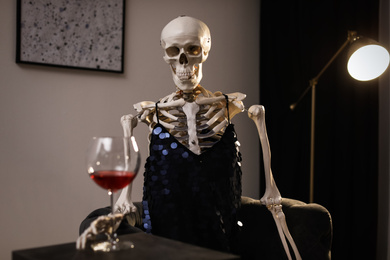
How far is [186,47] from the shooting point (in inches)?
70.8

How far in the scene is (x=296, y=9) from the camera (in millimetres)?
3143

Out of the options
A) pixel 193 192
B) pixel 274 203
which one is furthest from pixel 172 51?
pixel 274 203

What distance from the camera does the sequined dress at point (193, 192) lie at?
164 centimetres

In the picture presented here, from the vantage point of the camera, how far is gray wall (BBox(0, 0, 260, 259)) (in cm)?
257

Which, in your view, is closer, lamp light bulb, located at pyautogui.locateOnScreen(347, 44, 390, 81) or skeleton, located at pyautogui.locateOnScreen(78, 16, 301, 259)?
skeleton, located at pyautogui.locateOnScreen(78, 16, 301, 259)

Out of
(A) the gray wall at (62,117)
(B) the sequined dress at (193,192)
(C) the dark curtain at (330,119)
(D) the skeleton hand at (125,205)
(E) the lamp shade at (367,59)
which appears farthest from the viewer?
(C) the dark curtain at (330,119)

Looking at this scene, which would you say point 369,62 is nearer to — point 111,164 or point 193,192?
point 193,192

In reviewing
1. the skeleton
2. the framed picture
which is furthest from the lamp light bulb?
the framed picture

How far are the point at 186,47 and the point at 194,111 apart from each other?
251 mm

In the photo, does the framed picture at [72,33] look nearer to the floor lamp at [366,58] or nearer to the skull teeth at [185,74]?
the skull teeth at [185,74]

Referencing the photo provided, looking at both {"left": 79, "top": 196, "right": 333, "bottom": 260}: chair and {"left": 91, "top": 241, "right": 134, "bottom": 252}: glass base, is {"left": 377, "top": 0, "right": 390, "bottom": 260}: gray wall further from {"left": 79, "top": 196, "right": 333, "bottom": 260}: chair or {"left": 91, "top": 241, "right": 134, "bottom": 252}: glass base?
{"left": 91, "top": 241, "right": 134, "bottom": 252}: glass base

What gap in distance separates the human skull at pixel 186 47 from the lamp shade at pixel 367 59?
3.28 feet

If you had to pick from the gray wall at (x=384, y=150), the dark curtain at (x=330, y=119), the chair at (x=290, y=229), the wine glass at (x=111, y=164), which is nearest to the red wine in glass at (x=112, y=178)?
the wine glass at (x=111, y=164)

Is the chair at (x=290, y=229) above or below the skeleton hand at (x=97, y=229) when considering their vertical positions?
below
